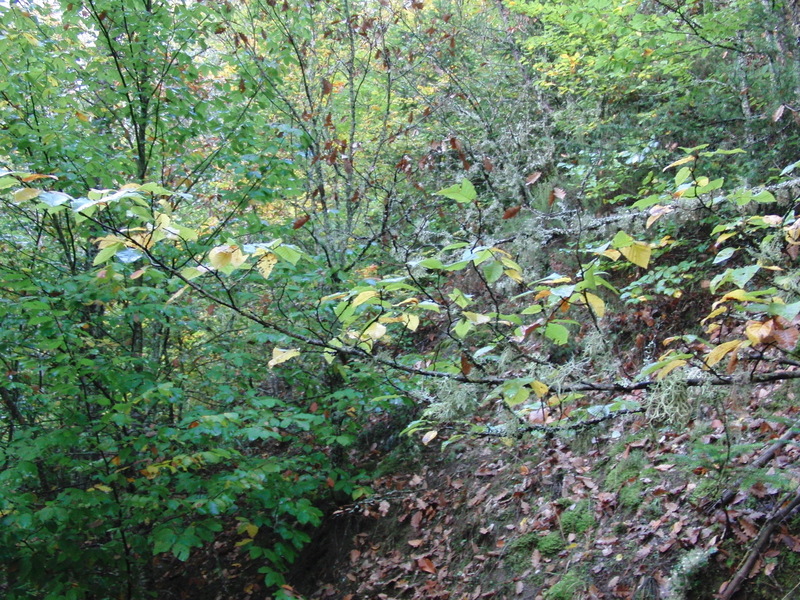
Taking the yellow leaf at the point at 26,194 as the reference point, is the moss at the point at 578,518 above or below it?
below

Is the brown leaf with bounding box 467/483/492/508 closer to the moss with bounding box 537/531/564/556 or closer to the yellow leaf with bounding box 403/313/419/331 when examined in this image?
the moss with bounding box 537/531/564/556

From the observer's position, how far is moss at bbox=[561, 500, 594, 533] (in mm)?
3820

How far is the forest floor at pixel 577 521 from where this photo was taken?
9.14 feet

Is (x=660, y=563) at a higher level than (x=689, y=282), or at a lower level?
lower

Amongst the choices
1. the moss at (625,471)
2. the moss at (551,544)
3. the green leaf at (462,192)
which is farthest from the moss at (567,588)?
the green leaf at (462,192)

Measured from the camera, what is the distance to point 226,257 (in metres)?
1.53

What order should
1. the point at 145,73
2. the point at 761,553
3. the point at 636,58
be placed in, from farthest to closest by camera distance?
the point at 636,58, the point at 145,73, the point at 761,553

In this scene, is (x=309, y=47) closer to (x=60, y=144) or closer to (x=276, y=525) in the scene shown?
(x=60, y=144)

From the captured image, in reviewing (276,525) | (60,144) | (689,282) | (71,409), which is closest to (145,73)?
(60,144)

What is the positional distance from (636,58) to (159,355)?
5613 mm

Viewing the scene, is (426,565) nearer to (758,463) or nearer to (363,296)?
(758,463)

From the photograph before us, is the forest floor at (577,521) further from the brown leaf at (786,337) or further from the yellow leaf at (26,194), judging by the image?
the yellow leaf at (26,194)

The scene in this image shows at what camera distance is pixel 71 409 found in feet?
14.2

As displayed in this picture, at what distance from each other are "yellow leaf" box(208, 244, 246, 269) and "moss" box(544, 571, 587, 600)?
3091 mm
